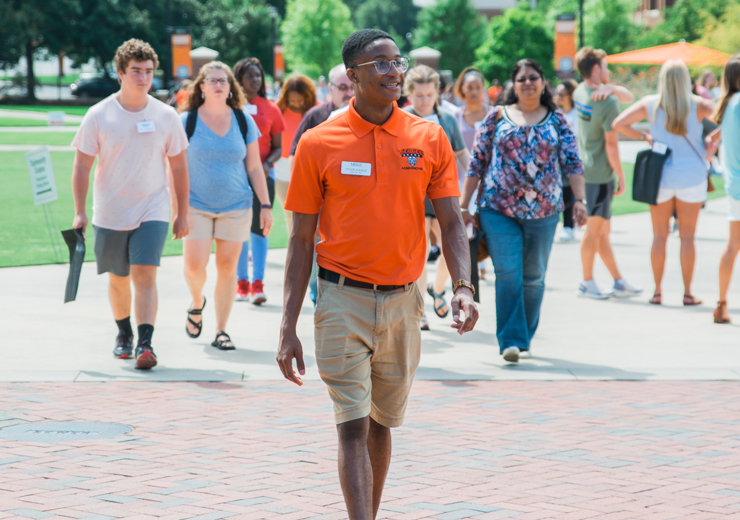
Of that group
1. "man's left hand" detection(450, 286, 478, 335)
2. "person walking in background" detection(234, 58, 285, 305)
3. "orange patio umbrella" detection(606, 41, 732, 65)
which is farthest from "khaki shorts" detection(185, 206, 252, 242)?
"orange patio umbrella" detection(606, 41, 732, 65)

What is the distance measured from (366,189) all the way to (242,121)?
401cm

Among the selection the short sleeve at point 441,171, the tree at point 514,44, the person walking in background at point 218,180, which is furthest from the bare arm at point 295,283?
the tree at point 514,44

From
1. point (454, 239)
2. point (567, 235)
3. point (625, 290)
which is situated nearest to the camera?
point (454, 239)

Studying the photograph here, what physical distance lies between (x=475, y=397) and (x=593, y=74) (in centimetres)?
416

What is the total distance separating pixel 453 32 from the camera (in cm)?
7344

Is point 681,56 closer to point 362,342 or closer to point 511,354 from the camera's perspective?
point 511,354

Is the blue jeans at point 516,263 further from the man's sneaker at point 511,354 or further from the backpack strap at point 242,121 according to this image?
the backpack strap at point 242,121

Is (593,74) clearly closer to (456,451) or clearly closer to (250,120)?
(250,120)

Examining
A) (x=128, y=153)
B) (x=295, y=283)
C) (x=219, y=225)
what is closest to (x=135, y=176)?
(x=128, y=153)

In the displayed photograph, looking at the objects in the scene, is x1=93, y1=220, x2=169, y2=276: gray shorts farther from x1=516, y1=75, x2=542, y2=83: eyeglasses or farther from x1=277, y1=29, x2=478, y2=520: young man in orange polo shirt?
x1=277, y1=29, x2=478, y2=520: young man in orange polo shirt

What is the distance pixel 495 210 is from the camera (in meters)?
6.57

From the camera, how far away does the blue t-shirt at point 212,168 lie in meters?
7.03

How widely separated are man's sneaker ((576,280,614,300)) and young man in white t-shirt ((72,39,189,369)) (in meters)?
4.03

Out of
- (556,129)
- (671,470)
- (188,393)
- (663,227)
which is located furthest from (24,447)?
(663,227)
